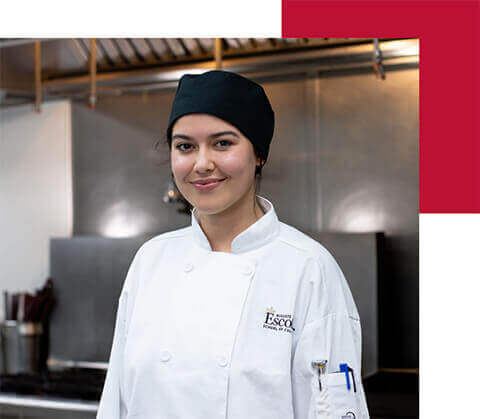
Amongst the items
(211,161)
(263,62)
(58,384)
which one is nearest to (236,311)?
(211,161)

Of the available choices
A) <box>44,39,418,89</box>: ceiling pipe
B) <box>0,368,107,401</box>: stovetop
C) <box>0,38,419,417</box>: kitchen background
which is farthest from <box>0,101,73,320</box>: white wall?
<box>0,368,107,401</box>: stovetop

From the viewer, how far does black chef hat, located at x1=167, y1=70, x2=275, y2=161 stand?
1.02 m

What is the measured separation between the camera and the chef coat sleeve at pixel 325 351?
999 millimetres

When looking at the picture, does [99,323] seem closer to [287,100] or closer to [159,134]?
[159,134]

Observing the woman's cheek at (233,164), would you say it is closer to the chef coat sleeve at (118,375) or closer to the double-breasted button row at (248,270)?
the double-breasted button row at (248,270)

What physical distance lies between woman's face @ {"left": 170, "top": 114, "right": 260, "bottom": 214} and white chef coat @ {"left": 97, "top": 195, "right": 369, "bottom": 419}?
9cm

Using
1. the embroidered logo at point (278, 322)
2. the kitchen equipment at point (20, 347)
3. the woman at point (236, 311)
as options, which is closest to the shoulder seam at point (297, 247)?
the woman at point (236, 311)

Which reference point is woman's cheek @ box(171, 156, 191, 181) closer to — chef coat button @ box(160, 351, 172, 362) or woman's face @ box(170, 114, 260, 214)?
woman's face @ box(170, 114, 260, 214)

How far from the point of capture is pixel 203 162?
1.01m

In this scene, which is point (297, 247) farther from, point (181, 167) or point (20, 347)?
point (20, 347)

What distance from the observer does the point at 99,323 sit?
241 centimetres

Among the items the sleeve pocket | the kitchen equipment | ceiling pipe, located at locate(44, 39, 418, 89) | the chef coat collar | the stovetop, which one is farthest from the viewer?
the kitchen equipment

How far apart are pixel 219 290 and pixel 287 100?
136 cm

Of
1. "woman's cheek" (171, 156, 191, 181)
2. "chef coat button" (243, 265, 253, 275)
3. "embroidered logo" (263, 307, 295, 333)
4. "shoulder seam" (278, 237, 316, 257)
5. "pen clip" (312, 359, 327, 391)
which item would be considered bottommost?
"pen clip" (312, 359, 327, 391)
